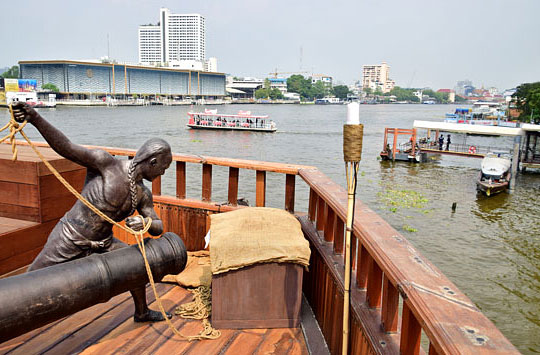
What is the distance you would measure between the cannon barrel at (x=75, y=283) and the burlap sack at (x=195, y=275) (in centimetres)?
82

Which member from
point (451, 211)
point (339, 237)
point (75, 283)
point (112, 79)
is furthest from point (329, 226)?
point (112, 79)

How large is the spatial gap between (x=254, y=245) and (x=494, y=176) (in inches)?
1121

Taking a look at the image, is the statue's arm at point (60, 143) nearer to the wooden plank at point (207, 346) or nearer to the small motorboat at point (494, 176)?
the wooden plank at point (207, 346)

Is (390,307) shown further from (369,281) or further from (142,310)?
(142,310)

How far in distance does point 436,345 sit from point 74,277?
2.00 metres

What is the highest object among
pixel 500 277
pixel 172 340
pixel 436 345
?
pixel 436 345

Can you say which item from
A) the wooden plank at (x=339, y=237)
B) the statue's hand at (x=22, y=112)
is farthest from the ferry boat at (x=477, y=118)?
the statue's hand at (x=22, y=112)

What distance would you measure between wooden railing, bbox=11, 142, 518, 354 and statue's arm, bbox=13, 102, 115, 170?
1.50 meters

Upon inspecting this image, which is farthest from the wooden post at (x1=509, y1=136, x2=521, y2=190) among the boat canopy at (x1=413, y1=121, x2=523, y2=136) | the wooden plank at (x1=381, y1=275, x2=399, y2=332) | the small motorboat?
the wooden plank at (x1=381, y1=275, x2=399, y2=332)

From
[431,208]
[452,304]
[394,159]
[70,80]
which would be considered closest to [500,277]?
[431,208]

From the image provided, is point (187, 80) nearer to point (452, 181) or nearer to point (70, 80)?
point (70, 80)

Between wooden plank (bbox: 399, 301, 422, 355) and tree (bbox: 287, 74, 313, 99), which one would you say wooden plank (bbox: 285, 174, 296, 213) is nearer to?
wooden plank (bbox: 399, 301, 422, 355)

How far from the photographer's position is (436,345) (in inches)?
51.6

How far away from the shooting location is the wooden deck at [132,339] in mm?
2865
